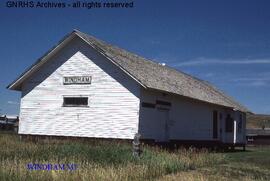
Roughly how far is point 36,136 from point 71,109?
276 centimetres

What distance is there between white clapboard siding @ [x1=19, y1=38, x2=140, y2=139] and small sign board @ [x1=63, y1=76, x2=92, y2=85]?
194mm

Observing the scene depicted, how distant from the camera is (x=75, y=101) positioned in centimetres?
2370

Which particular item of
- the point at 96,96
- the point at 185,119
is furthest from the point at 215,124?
the point at 96,96

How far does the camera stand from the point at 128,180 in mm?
10938

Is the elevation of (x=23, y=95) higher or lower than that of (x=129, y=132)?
higher

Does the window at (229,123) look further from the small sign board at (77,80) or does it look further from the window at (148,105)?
the small sign board at (77,80)

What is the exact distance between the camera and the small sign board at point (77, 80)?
916 inches

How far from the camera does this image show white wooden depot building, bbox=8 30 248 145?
22047mm

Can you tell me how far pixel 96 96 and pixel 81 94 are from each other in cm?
98

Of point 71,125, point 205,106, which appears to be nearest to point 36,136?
point 71,125

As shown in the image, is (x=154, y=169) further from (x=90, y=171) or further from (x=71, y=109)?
(x=71, y=109)

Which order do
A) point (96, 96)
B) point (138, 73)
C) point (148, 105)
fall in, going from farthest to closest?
point (96, 96), point (148, 105), point (138, 73)

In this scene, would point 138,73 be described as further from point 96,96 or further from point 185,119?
point 185,119

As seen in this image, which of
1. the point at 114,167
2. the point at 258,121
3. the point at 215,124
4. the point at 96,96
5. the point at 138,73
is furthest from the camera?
the point at 258,121
